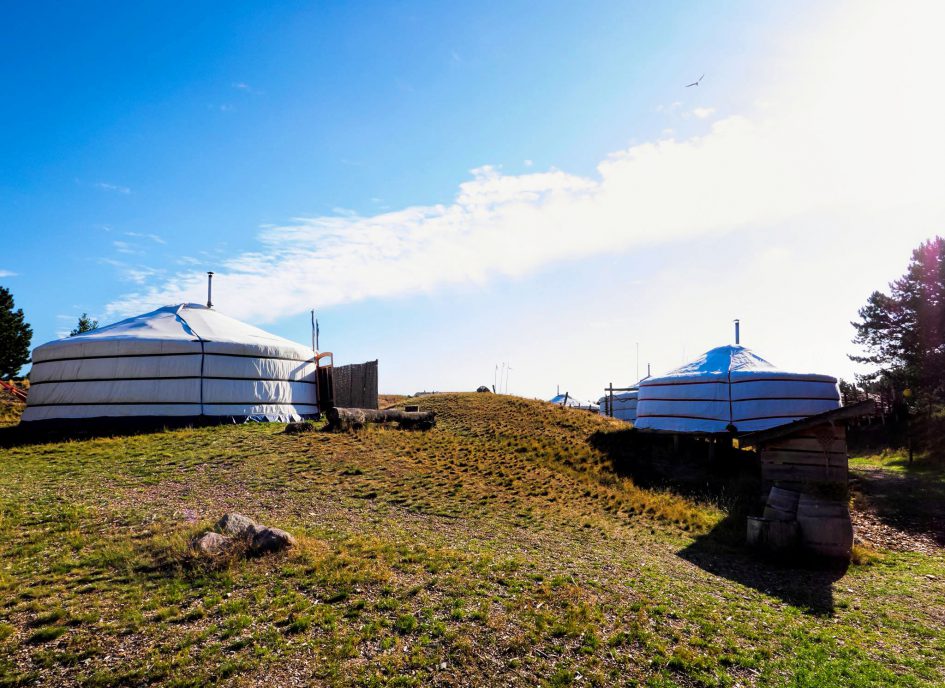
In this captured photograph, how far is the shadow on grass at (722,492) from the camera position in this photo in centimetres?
793

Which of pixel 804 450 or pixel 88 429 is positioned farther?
pixel 88 429

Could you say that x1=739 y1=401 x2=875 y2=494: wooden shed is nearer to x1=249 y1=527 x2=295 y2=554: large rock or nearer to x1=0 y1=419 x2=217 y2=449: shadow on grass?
x1=249 y1=527 x2=295 y2=554: large rock

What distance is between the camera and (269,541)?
7062 millimetres

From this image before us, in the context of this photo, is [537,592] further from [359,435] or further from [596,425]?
[596,425]

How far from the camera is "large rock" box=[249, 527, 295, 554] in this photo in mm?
6978

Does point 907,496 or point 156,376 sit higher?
point 156,376

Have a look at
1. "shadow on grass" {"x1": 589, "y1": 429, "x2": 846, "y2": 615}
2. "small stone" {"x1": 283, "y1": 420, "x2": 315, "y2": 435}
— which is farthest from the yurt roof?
"shadow on grass" {"x1": 589, "y1": 429, "x2": 846, "y2": 615}

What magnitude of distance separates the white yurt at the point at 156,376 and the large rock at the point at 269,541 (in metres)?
12.6

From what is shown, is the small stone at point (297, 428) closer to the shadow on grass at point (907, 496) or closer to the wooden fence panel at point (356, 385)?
the wooden fence panel at point (356, 385)

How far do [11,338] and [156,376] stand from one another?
28.2m

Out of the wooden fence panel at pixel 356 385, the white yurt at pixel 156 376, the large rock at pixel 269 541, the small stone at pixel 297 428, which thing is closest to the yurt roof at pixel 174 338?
the white yurt at pixel 156 376

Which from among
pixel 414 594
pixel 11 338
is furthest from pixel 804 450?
pixel 11 338

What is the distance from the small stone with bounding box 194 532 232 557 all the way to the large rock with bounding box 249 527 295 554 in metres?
0.33

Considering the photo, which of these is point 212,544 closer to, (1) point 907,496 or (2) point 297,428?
(2) point 297,428
